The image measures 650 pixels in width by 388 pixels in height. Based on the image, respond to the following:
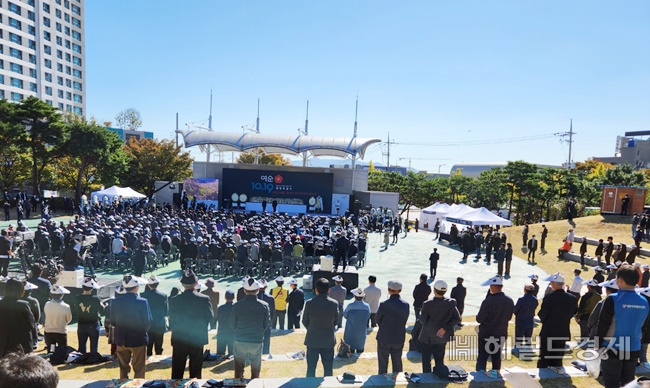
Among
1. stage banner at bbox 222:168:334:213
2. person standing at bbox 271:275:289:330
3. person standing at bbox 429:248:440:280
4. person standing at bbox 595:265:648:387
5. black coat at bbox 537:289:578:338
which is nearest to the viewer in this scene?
person standing at bbox 595:265:648:387

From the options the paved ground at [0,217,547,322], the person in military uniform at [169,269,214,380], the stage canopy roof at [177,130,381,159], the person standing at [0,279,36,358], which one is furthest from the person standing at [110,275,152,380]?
the stage canopy roof at [177,130,381,159]

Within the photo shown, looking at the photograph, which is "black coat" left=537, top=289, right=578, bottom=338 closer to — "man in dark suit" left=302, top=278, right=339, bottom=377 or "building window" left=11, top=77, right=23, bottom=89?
"man in dark suit" left=302, top=278, right=339, bottom=377

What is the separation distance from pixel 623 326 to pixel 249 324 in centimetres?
425

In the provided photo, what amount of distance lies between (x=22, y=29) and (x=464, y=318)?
2699 inches

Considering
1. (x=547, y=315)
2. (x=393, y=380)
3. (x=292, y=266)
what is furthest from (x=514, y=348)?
(x=292, y=266)

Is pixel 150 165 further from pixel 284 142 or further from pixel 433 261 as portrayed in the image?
pixel 433 261

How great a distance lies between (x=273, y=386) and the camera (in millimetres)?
4445

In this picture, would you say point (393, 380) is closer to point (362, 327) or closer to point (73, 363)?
point (362, 327)

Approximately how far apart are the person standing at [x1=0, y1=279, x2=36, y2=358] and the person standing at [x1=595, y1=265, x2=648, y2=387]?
22.7 feet

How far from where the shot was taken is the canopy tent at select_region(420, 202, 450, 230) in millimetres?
27797

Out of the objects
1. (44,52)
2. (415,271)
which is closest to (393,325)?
(415,271)

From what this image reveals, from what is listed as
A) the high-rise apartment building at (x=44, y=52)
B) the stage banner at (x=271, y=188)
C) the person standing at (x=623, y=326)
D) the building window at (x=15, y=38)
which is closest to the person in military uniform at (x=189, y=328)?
the person standing at (x=623, y=326)

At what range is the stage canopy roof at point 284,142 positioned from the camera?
38.8m

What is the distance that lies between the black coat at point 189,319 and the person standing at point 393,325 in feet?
7.59
